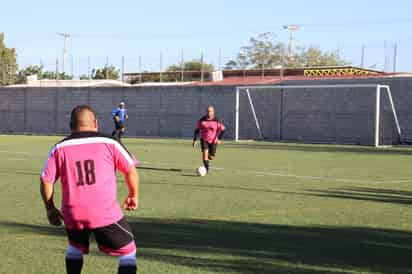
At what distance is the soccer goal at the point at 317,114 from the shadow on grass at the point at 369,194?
23.0 meters

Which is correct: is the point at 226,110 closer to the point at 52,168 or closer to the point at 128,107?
the point at 128,107

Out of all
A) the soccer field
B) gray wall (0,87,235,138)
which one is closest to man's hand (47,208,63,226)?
the soccer field

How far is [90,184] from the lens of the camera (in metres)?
5.70

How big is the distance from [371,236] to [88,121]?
17.4 ft

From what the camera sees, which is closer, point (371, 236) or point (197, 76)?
point (371, 236)

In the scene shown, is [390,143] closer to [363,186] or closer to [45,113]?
[363,186]

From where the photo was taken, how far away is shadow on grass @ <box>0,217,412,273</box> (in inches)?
310

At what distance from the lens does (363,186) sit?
55.1ft

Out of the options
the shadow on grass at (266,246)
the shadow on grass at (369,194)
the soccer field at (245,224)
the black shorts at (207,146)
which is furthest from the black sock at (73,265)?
the black shorts at (207,146)

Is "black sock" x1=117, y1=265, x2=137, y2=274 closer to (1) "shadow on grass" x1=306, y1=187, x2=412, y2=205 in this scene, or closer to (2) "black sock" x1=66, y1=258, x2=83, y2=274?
(2) "black sock" x1=66, y1=258, x2=83, y2=274

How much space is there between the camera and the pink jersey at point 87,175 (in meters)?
5.69

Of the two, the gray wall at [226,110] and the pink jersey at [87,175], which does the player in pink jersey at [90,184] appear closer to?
the pink jersey at [87,175]

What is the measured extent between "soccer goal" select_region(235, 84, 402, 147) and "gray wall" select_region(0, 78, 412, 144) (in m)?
0.06

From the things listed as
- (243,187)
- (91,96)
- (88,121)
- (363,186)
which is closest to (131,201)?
(88,121)
